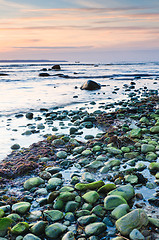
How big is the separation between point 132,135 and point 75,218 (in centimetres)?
321

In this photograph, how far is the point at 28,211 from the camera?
286cm

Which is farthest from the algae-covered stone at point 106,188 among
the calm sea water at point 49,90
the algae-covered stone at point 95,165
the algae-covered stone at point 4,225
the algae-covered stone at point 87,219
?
the calm sea water at point 49,90

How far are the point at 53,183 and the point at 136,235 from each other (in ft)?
5.11

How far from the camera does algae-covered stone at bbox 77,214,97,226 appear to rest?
254 cm

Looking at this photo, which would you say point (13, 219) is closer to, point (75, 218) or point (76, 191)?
point (75, 218)

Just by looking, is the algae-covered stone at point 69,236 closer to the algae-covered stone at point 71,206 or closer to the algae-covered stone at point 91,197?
the algae-covered stone at point 71,206

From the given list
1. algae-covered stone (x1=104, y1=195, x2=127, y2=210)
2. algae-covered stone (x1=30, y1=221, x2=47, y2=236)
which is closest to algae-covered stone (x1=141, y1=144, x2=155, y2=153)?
algae-covered stone (x1=104, y1=195, x2=127, y2=210)

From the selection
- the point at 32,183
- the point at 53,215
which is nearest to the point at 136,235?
the point at 53,215

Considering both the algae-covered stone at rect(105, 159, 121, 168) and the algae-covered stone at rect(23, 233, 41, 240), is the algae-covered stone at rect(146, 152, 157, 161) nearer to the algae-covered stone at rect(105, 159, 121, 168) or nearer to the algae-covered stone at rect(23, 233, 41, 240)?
the algae-covered stone at rect(105, 159, 121, 168)

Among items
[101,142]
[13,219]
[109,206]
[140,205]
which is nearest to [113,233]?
[109,206]

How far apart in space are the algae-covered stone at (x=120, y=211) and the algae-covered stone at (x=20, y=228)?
1.01m

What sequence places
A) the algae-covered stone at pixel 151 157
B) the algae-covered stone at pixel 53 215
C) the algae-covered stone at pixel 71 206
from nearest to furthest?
the algae-covered stone at pixel 53 215 < the algae-covered stone at pixel 71 206 < the algae-covered stone at pixel 151 157

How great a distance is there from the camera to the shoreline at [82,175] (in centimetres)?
261

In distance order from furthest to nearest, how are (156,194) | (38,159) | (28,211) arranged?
(38,159)
(156,194)
(28,211)
